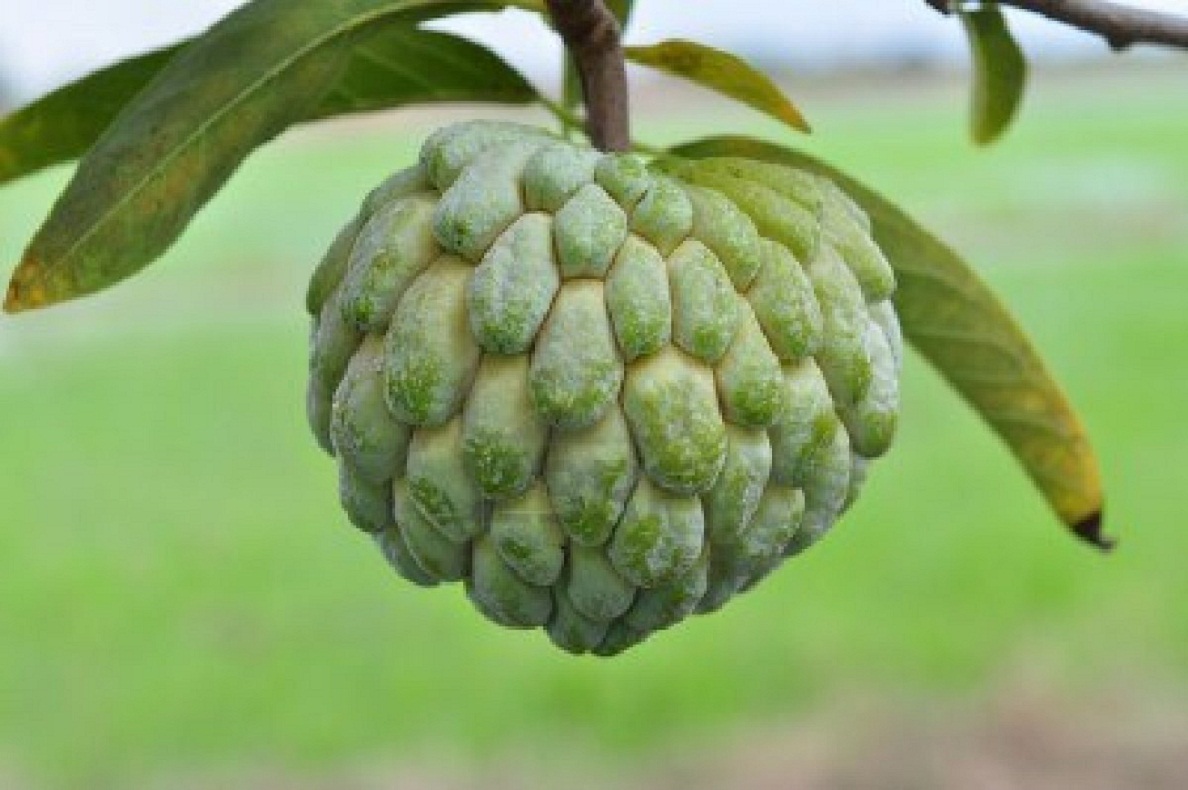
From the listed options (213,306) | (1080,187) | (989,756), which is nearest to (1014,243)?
(1080,187)

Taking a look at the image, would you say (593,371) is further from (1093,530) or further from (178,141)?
(1093,530)

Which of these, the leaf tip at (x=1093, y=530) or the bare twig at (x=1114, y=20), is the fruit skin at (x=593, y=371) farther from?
the leaf tip at (x=1093, y=530)

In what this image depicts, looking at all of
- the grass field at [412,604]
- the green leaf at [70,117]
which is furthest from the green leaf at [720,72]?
the grass field at [412,604]

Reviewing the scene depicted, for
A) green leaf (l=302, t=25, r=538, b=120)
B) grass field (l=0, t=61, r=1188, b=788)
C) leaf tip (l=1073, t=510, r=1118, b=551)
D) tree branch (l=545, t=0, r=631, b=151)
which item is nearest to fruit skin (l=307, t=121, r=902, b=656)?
tree branch (l=545, t=0, r=631, b=151)

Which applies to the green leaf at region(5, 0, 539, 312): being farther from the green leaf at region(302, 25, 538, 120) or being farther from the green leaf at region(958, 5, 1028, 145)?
the green leaf at region(958, 5, 1028, 145)

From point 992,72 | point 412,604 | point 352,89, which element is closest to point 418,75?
point 352,89
